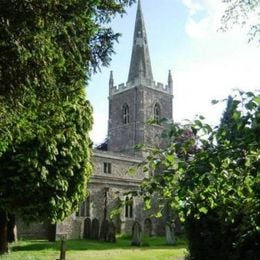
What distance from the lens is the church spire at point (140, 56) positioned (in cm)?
5264

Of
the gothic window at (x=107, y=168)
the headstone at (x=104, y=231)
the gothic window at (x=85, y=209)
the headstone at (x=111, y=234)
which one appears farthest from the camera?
the gothic window at (x=107, y=168)

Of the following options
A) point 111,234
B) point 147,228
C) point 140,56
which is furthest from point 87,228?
point 140,56

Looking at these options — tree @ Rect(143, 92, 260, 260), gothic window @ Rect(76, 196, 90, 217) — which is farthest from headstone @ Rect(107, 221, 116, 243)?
tree @ Rect(143, 92, 260, 260)

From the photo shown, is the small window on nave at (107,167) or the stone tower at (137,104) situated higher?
the stone tower at (137,104)

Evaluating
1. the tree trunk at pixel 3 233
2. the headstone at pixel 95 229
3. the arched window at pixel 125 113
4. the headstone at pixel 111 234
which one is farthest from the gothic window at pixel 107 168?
the tree trunk at pixel 3 233

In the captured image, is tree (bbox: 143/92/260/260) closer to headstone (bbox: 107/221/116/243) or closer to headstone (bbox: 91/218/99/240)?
headstone (bbox: 107/221/116/243)

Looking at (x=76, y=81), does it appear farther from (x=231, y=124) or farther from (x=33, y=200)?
(x=33, y=200)

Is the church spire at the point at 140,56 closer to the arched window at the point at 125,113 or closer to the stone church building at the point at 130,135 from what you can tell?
the stone church building at the point at 130,135

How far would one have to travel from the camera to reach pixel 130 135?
50312 mm

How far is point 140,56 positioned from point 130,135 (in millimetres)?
10340

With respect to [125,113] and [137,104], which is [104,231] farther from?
[125,113]

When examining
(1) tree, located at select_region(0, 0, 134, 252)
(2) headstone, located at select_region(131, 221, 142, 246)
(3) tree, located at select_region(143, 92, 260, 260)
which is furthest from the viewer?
Answer: (2) headstone, located at select_region(131, 221, 142, 246)

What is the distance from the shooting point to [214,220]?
35.6ft

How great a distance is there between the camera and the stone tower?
50062 millimetres
